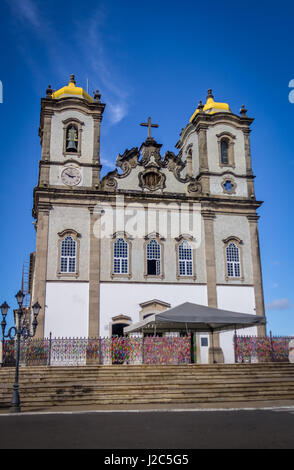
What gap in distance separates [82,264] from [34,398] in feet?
34.5

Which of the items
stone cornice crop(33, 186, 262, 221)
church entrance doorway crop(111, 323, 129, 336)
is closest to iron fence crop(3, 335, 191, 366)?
church entrance doorway crop(111, 323, 129, 336)

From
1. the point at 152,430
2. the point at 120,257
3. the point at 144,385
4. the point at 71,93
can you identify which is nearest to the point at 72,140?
the point at 71,93

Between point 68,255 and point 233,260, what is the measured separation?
967 centimetres

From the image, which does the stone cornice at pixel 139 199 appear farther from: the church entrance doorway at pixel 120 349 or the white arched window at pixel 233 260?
the church entrance doorway at pixel 120 349

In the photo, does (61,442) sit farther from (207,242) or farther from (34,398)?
(207,242)

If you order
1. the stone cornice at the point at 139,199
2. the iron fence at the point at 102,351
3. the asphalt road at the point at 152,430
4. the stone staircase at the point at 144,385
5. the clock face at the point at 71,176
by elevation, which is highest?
the clock face at the point at 71,176

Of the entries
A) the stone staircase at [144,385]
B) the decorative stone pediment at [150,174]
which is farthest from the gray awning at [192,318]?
the decorative stone pediment at [150,174]

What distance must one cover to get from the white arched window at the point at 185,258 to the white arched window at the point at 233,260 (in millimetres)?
2303

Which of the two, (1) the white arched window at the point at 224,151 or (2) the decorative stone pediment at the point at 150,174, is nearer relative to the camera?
(2) the decorative stone pediment at the point at 150,174

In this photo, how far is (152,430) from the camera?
9.78 m

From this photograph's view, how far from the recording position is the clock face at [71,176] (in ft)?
89.1

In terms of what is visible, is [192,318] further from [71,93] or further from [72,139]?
[71,93]

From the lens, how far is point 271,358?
2339 cm
